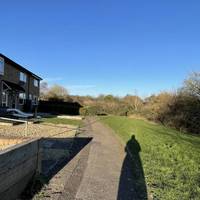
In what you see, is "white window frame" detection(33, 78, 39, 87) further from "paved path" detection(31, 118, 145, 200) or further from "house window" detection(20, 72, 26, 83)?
"paved path" detection(31, 118, 145, 200)

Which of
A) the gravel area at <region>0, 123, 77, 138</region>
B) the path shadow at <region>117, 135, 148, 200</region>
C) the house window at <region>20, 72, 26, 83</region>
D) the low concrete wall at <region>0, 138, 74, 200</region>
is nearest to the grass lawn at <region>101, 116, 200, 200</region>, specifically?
the path shadow at <region>117, 135, 148, 200</region>

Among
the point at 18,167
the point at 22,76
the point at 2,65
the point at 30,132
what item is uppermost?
the point at 2,65

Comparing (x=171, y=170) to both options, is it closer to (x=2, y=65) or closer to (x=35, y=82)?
(x=2, y=65)

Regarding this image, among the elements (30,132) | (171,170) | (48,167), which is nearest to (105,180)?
(48,167)

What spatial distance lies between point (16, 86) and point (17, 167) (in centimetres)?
3085

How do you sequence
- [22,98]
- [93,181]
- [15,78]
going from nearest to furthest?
[93,181], [15,78], [22,98]

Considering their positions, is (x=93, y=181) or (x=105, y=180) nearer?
(x=93, y=181)

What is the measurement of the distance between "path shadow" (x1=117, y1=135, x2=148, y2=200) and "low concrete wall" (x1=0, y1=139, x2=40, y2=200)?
1910 millimetres

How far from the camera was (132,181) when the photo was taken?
7.30 meters

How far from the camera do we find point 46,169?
317 inches

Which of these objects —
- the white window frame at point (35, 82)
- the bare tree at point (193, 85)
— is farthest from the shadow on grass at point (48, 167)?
the white window frame at point (35, 82)

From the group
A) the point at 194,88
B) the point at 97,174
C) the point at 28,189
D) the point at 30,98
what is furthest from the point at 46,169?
the point at 30,98

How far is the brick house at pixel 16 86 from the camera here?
3160 centimetres

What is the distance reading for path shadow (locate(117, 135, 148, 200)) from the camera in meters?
6.15
